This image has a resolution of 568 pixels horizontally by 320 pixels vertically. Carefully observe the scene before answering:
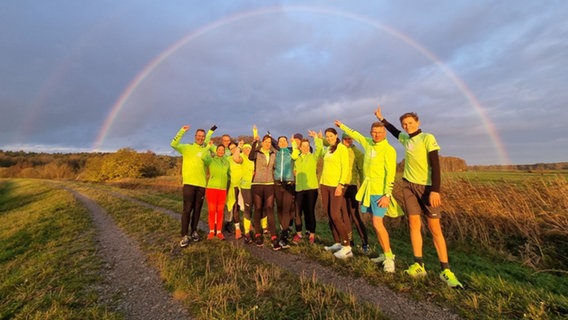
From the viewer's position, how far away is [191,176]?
22.8 feet

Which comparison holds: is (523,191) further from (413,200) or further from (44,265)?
(44,265)

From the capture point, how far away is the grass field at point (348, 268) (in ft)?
12.0

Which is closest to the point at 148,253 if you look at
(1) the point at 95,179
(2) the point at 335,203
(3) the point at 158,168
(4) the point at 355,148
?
(2) the point at 335,203

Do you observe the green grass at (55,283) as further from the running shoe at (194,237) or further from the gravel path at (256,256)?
the running shoe at (194,237)

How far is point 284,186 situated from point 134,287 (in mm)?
3634

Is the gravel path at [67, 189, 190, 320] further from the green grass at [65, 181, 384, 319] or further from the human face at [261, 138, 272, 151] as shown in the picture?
the human face at [261, 138, 272, 151]

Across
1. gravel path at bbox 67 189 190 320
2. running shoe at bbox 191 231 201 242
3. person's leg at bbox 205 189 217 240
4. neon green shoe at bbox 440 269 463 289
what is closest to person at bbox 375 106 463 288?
neon green shoe at bbox 440 269 463 289

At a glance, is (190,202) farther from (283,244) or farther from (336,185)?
(336,185)

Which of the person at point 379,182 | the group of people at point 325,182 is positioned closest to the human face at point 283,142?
the group of people at point 325,182

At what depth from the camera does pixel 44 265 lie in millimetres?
5656

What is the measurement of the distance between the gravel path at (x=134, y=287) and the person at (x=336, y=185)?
3.37m

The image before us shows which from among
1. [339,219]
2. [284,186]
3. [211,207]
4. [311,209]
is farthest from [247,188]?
[339,219]

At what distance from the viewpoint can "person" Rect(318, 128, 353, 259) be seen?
5.92m

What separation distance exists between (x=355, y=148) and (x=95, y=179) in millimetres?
61999
